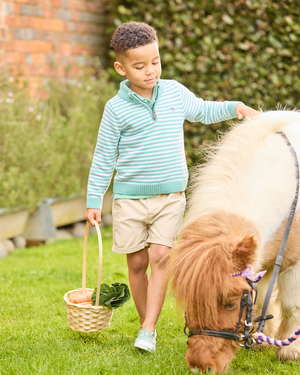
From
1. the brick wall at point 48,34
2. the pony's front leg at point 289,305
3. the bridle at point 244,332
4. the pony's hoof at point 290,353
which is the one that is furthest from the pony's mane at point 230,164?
the brick wall at point 48,34

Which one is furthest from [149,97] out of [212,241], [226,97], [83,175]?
[226,97]

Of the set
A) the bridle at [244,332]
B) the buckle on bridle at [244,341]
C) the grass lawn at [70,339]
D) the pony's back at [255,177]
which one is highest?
the pony's back at [255,177]

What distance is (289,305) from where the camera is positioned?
257 cm

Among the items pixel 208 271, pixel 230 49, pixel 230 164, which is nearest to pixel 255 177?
pixel 230 164

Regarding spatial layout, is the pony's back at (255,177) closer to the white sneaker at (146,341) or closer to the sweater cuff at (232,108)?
the sweater cuff at (232,108)

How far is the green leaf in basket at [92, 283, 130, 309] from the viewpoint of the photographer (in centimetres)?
281

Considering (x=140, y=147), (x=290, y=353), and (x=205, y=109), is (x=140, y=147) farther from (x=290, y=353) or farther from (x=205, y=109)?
(x=290, y=353)

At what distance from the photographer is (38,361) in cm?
260

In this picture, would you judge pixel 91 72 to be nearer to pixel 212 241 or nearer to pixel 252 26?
pixel 252 26

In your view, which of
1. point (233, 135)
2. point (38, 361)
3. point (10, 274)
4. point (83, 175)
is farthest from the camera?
point (83, 175)

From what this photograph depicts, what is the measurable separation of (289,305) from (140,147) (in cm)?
110

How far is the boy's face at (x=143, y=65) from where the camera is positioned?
270 cm

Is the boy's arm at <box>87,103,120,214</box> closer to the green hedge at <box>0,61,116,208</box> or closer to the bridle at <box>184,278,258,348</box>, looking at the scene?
the bridle at <box>184,278,258,348</box>

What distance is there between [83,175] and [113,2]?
2327mm
